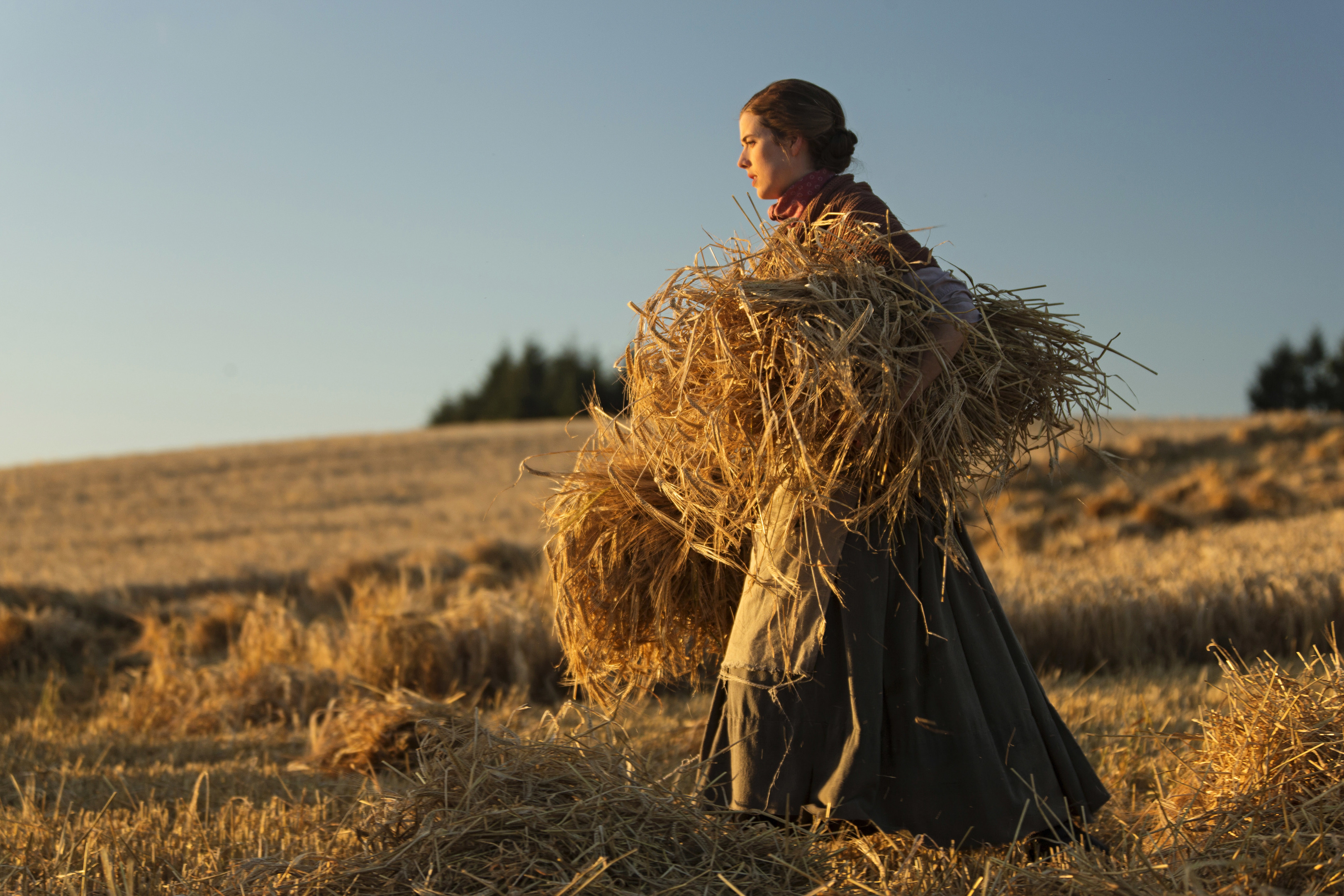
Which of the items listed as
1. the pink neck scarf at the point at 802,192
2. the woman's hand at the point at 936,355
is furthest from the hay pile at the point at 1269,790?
the pink neck scarf at the point at 802,192

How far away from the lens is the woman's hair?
2.61 meters

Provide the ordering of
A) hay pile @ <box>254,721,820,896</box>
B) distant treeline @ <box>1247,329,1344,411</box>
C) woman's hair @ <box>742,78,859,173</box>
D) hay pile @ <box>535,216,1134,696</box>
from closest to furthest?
1. hay pile @ <box>254,721,820,896</box>
2. hay pile @ <box>535,216,1134,696</box>
3. woman's hair @ <box>742,78,859,173</box>
4. distant treeline @ <box>1247,329,1344,411</box>

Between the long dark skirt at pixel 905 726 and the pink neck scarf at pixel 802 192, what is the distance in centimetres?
88

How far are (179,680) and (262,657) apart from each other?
1.48ft

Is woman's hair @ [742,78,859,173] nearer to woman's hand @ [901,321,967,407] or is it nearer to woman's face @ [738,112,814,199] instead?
woman's face @ [738,112,814,199]

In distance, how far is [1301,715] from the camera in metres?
2.42

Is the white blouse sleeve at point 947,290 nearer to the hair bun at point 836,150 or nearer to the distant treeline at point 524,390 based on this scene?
the hair bun at point 836,150

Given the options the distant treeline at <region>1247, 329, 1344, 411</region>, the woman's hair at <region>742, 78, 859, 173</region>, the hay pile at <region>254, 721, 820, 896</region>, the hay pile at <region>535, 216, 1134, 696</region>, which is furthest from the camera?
the distant treeline at <region>1247, 329, 1344, 411</region>

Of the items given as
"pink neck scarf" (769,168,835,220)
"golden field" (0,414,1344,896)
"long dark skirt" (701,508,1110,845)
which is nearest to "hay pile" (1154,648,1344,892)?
"golden field" (0,414,1344,896)

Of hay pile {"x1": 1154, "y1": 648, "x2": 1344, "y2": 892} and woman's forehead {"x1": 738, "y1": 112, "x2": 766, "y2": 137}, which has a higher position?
woman's forehead {"x1": 738, "y1": 112, "x2": 766, "y2": 137}

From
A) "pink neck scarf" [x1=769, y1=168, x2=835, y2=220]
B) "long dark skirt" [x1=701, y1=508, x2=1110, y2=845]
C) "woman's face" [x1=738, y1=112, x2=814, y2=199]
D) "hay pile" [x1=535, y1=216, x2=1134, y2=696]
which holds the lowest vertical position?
"long dark skirt" [x1=701, y1=508, x2=1110, y2=845]

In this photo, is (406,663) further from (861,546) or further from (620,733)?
(861,546)

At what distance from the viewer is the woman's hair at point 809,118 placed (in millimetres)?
2605

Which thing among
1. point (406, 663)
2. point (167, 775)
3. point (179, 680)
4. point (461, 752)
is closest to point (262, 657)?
point (179, 680)
